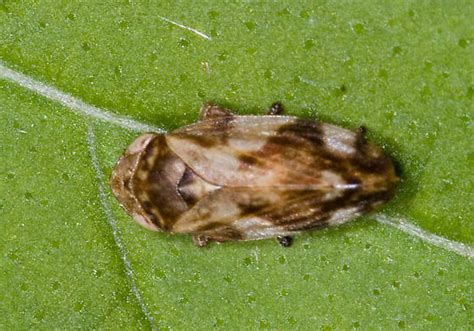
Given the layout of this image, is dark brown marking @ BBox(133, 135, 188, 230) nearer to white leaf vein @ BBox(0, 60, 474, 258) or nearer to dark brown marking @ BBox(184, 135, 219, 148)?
dark brown marking @ BBox(184, 135, 219, 148)

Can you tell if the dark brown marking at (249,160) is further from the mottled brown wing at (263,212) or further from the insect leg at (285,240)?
the insect leg at (285,240)

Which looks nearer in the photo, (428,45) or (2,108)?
(428,45)

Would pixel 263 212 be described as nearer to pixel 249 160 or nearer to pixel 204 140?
pixel 249 160

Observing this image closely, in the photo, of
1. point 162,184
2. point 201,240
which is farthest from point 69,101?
point 201,240

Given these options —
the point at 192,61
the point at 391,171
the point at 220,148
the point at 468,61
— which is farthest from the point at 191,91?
the point at 468,61

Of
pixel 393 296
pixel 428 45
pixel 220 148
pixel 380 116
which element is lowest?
pixel 393 296

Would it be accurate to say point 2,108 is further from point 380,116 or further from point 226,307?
point 380,116

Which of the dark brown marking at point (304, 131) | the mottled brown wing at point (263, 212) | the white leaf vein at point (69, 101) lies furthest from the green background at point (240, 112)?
the mottled brown wing at point (263, 212)

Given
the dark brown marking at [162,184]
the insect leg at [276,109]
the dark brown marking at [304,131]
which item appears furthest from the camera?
the insect leg at [276,109]
